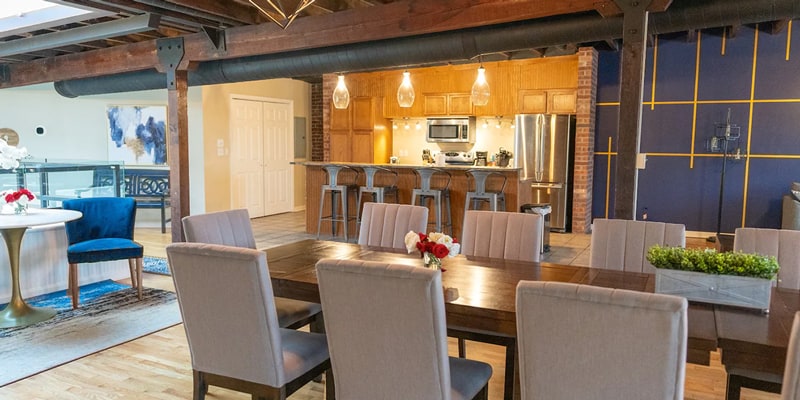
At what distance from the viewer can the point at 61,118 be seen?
9.32 metres

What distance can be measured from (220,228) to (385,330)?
1.87 m

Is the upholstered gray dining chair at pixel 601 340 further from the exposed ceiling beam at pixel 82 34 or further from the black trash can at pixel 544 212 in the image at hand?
the black trash can at pixel 544 212

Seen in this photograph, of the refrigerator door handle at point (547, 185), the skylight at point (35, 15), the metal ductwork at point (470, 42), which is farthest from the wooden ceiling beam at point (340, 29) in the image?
the refrigerator door handle at point (547, 185)

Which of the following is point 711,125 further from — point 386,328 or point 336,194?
point 386,328

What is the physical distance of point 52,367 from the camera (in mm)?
3346

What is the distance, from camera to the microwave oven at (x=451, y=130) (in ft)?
29.3

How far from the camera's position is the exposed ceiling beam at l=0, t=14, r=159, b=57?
474 centimetres

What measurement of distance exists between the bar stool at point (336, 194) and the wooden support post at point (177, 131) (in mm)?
2074

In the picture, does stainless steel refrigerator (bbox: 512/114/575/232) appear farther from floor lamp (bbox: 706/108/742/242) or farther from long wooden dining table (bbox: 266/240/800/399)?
long wooden dining table (bbox: 266/240/800/399)

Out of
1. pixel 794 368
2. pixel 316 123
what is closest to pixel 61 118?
pixel 316 123

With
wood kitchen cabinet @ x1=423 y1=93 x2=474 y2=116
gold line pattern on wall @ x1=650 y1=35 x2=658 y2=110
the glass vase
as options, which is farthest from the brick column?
the glass vase

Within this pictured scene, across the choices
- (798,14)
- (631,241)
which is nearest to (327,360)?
(631,241)

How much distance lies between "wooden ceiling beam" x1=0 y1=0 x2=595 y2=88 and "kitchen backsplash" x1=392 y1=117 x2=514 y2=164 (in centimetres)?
449

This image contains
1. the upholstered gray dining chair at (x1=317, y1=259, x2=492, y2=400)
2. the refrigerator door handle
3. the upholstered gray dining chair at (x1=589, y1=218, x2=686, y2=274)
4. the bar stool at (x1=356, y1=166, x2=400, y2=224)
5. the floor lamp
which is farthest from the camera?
the refrigerator door handle
